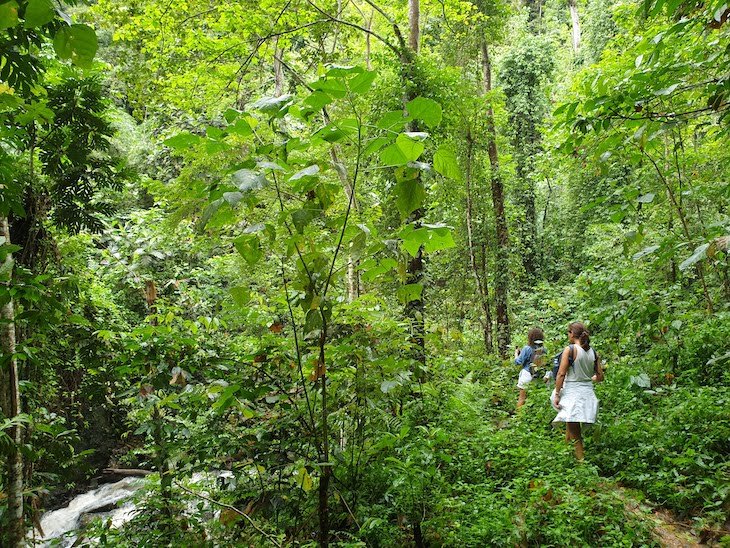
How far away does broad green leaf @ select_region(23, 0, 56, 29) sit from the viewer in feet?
3.09

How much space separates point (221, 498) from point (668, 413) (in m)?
5.07

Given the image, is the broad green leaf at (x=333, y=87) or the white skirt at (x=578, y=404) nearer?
the broad green leaf at (x=333, y=87)

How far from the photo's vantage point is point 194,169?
6.02 metres

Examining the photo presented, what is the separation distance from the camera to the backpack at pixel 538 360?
794 centimetres

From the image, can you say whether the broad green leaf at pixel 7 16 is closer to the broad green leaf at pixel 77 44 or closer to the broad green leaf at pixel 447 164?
the broad green leaf at pixel 77 44

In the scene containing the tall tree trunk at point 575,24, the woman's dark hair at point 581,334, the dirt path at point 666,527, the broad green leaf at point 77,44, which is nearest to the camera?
the broad green leaf at point 77,44

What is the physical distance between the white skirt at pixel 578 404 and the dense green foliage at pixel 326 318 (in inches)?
12.6

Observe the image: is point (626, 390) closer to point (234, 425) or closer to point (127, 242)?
point (234, 425)

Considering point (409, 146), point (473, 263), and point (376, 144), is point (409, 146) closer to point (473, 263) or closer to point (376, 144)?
point (376, 144)

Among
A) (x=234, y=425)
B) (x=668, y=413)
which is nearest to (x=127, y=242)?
(x=234, y=425)

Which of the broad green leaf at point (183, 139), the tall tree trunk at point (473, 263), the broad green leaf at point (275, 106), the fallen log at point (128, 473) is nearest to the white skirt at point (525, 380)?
the tall tree trunk at point (473, 263)

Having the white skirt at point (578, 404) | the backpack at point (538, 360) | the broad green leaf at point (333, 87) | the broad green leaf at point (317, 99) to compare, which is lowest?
the white skirt at point (578, 404)

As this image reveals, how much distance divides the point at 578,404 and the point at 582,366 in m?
0.45

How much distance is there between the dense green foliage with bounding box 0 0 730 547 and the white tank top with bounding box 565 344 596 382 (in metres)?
0.65
